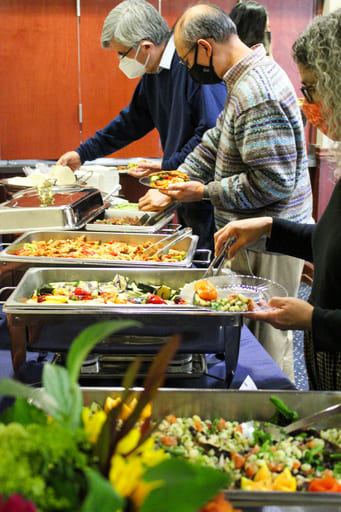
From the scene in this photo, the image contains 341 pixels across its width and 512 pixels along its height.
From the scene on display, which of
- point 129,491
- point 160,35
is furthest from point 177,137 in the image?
point 129,491

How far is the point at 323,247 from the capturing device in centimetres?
135

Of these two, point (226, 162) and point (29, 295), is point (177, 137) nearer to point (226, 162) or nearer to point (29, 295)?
point (226, 162)

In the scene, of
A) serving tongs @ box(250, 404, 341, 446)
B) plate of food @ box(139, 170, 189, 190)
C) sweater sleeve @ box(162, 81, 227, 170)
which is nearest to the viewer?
serving tongs @ box(250, 404, 341, 446)

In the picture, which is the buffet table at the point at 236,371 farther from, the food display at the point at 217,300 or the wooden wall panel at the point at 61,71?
the wooden wall panel at the point at 61,71

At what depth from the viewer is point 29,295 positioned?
1576 mm

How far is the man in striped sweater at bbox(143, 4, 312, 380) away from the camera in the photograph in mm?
1959

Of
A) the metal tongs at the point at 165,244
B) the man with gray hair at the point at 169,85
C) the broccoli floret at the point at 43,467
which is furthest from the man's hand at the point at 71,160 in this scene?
the broccoli floret at the point at 43,467

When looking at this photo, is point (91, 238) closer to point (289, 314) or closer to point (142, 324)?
point (142, 324)

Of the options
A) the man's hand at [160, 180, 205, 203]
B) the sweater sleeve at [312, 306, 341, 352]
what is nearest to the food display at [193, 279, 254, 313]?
the sweater sleeve at [312, 306, 341, 352]

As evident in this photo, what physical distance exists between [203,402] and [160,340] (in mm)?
290

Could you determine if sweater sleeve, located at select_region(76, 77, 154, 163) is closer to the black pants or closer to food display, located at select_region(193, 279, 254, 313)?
the black pants

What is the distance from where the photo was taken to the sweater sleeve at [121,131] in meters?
3.31

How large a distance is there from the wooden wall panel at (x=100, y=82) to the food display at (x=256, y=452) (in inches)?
173

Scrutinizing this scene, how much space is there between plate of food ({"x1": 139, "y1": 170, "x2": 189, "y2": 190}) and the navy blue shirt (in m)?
0.39
